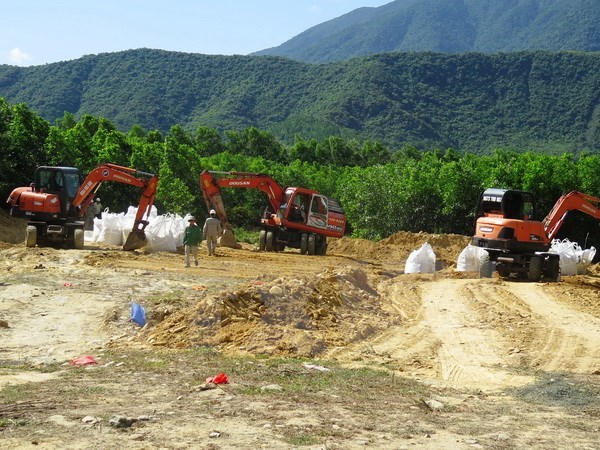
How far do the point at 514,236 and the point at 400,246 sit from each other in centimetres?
1288

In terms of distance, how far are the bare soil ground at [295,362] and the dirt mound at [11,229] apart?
50.0ft

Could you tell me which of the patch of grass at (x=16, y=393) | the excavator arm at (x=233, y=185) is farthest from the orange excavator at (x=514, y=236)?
the patch of grass at (x=16, y=393)

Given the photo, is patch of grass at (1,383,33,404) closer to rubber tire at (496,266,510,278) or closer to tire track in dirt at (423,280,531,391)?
tire track in dirt at (423,280,531,391)

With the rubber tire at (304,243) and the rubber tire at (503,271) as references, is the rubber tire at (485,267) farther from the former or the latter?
the rubber tire at (304,243)

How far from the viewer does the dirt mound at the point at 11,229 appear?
37000 millimetres

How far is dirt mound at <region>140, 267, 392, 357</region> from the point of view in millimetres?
12867

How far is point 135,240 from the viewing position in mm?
28047

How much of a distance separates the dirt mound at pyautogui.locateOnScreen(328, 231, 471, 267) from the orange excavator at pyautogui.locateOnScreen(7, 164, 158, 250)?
990 centimetres

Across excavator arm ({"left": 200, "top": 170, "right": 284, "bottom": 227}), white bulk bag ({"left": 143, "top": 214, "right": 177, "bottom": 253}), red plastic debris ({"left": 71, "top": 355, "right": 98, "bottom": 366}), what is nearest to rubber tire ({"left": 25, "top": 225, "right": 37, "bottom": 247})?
white bulk bag ({"left": 143, "top": 214, "right": 177, "bottom": 253})

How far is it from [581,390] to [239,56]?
5899 inches

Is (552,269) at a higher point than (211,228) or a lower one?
lower

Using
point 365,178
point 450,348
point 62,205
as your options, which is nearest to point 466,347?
point 450,348

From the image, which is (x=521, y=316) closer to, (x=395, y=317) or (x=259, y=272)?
(x=395, y=317)

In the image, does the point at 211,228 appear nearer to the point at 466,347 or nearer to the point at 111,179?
the point at 111,179
